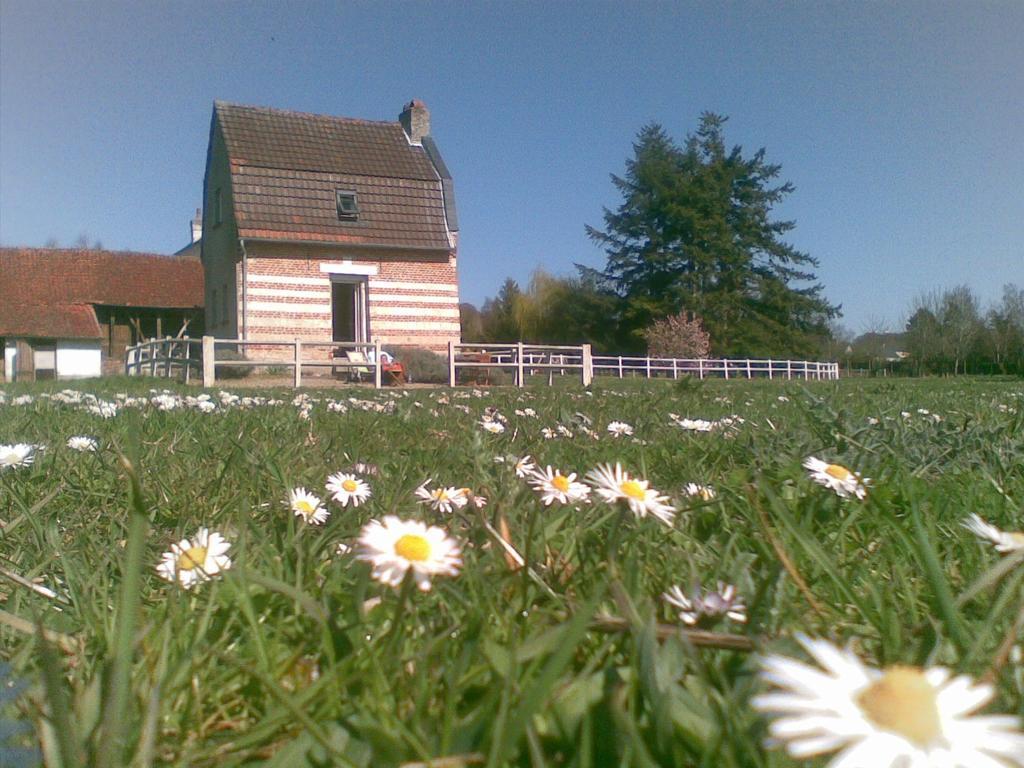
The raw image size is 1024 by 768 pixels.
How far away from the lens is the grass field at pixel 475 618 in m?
0.69

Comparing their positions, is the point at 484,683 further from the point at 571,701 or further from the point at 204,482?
the point at 204,482

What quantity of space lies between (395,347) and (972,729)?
19.8 m

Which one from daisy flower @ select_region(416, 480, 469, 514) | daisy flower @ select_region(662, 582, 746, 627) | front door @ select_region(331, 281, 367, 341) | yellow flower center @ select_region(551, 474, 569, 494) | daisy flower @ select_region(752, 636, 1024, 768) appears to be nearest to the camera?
daisy flower @ select_region(752, 636, 1024, 768)

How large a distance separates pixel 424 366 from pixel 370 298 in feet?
11.5

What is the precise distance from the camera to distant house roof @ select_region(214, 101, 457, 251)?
20531mm

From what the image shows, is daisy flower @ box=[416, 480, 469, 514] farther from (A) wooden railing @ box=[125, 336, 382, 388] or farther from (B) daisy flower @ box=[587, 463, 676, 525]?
(A) wooden railing @ box=[125, 336, 382, 388]

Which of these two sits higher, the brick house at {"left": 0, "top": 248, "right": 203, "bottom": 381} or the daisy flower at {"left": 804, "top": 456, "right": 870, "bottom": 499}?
the brick house at {"left": 0, "top": 248, "right": 203, "bottom": 381}

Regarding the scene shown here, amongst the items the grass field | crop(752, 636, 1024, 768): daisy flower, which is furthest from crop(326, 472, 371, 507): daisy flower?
crop(752, 636, 1024, 768): daisy flower

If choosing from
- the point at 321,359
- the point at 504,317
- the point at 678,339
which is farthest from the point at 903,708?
the point at 504,317

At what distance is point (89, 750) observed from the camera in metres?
0.69

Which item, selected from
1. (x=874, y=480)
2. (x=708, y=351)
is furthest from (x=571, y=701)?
(x=708, y=351)

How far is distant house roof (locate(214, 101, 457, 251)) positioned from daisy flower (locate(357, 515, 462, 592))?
20.6 metres

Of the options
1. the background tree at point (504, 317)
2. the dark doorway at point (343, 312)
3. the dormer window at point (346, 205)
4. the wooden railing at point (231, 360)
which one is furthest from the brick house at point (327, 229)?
the background tree at point (504, 317)

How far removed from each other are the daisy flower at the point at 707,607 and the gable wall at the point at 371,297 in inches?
780
